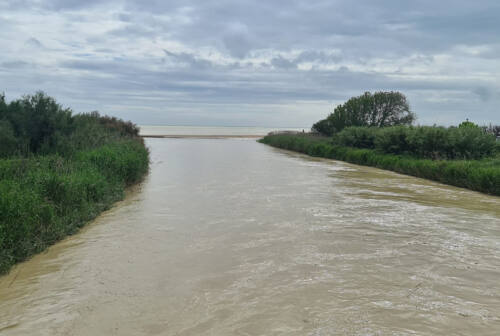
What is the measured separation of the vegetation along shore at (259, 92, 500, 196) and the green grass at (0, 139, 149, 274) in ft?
47.2

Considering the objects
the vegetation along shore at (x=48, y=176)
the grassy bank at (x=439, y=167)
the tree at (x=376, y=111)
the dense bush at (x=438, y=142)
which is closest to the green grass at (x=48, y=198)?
the vegetation along shore at (x=48, y=176)

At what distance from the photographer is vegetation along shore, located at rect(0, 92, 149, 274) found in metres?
7.85

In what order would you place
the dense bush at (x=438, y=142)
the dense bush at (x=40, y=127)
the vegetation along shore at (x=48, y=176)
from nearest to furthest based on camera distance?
the vegetation along shore at (x=48, y=176), the dense bush at (x=40, y=127), the dense bush at (x=438, y=142)

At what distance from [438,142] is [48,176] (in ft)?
70.9

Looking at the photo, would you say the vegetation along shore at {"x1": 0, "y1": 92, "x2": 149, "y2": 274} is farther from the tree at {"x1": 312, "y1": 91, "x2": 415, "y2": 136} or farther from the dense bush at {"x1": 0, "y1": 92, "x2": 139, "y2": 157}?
the tree at {"x1": 312, "y1": 91, "x2": 415, "y2": 136}

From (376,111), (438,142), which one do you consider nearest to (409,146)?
(438,142)

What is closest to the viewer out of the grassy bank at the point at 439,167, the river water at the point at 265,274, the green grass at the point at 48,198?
the river water at the point at 265,274

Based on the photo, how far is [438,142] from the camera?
25484 mm

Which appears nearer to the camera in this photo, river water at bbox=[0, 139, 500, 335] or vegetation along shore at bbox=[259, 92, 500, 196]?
river water at bbox=[0, 139, 500, 335]

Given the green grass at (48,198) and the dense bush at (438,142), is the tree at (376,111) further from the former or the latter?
the green grass at (48,198)

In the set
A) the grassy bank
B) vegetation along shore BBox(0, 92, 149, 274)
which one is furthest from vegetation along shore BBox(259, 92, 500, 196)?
vegetation along shore BBox(0, 92, 149, 274)

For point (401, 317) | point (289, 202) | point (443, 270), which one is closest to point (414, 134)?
point (289, 202)

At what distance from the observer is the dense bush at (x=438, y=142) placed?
23.8m

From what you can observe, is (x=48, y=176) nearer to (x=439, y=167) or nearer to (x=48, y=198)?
(x=48, y=198)
